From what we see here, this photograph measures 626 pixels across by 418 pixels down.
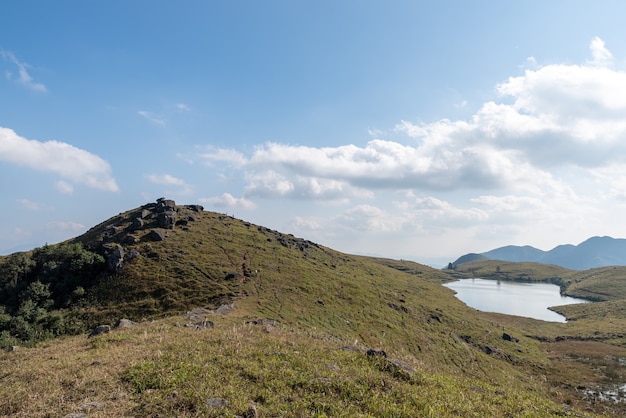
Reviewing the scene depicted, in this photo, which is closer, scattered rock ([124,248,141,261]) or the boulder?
scattered rock ([124,248,141,261])

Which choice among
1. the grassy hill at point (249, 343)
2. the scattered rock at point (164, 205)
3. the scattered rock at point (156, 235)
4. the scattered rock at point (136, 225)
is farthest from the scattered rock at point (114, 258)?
the scattered rock at point (164, 205)

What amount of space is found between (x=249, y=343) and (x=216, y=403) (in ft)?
30.3

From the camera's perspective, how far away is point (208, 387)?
15047 millimetres

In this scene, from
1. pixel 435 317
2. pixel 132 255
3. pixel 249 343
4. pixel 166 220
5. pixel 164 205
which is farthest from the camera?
pixel 164 205

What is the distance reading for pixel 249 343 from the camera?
894 inches

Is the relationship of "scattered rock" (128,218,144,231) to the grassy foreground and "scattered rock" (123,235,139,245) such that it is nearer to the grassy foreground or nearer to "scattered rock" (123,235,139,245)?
"scattered rock" (123,235,139,245)

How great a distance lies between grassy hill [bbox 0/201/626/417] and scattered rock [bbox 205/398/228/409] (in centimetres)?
8

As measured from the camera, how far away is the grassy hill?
14852mm

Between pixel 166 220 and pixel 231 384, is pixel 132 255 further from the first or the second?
pixel 231 384

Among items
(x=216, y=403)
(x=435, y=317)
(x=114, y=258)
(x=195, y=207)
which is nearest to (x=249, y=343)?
(x=216, y=403)

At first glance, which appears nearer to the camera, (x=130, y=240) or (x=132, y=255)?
(x=132, y=255)

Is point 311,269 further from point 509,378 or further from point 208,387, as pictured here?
point 208,387

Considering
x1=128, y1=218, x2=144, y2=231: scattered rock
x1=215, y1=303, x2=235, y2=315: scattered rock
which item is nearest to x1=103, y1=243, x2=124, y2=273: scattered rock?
x1=128, y1=218, x2=144, y2=231: scattered rock

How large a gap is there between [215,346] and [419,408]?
1294 cm
